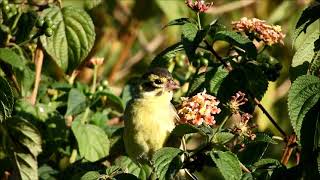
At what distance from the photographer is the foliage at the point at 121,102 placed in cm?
296

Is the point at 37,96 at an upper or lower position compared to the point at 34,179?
upper

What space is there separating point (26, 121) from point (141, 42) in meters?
2.70

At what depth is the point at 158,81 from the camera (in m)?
3.88

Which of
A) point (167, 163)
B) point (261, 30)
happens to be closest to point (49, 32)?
point (261, 30)

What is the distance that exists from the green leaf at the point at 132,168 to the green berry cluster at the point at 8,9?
33.4 inches

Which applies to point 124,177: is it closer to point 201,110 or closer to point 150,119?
point 201,110

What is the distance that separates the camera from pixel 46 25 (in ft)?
12.1

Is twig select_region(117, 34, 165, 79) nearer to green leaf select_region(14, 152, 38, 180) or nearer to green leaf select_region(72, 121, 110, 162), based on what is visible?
green leaf select_region(72, 121, 110, 162)

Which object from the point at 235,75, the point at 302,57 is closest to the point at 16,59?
the point at 235,75

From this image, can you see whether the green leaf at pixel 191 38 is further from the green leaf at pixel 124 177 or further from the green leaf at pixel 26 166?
the green leaf at pixel 26 166

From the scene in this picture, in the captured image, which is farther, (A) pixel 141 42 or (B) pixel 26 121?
(A) pixel 141 42

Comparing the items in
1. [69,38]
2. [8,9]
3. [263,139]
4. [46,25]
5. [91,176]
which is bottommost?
[263,139]

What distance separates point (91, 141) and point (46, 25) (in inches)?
23.1

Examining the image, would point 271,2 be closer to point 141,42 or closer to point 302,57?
point 141,42
